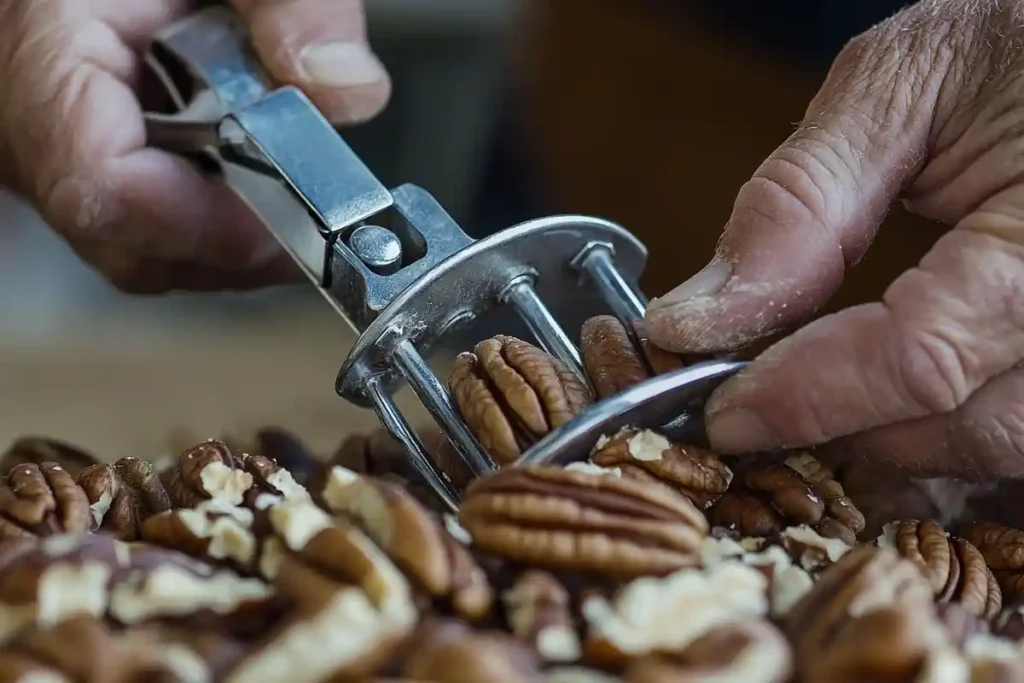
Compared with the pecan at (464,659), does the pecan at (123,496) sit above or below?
below

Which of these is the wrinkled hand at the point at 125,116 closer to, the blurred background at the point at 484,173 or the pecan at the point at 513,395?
the blurred background at the point at 484,173

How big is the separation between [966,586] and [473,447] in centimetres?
21

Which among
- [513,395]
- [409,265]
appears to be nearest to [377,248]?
[409,265]

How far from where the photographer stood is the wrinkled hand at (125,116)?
0.85 metres

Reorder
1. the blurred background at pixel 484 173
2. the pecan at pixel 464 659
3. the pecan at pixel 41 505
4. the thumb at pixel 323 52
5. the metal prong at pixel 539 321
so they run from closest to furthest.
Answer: the pecan at pixel 464 659
the pecan at pixel 41 505
the metal prong at pixel 539 321
the thumb at pixel 323 52
the blurred background at pixel 484 173

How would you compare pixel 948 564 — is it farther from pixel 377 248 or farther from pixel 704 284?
pixel 377 248

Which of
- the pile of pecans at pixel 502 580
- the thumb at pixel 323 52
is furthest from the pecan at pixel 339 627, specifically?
the thumb at pixel 323 52

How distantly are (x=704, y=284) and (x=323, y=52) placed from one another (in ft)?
1.39

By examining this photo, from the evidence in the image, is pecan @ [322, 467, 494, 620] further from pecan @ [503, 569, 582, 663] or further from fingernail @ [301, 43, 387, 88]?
fingernail @ [301, 43, 387, 88]

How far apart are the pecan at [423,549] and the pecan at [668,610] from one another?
0.04 m

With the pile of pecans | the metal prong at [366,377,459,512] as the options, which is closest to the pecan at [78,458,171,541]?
the pile of pecans

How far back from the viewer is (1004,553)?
54cm

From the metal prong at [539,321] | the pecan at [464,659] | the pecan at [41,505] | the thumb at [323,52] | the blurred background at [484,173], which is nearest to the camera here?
the pecan at [464,659]

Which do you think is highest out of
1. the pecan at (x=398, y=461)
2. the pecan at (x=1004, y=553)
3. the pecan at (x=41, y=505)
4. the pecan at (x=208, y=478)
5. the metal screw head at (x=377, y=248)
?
the metal screw head at (x=377, y=248)
